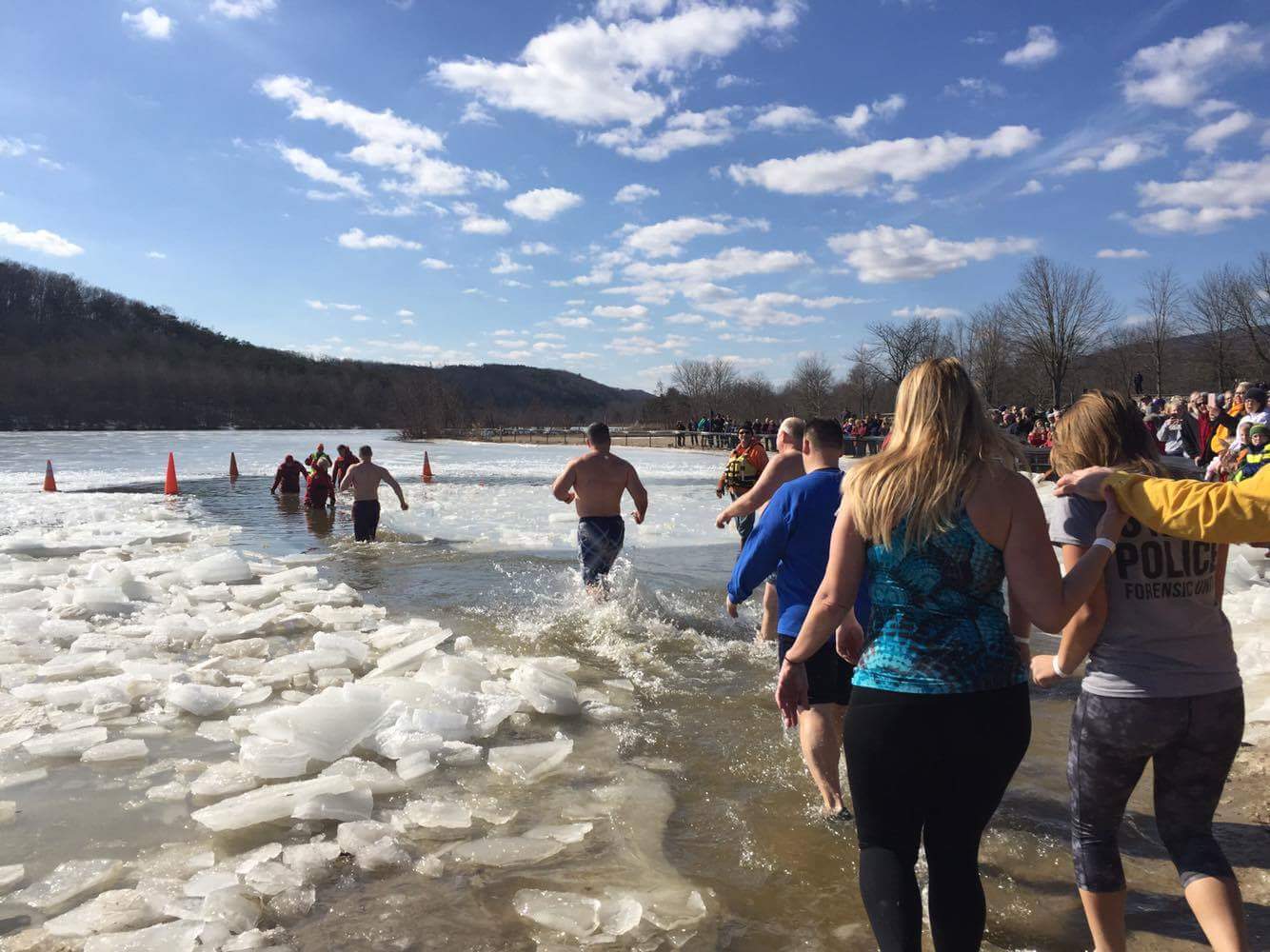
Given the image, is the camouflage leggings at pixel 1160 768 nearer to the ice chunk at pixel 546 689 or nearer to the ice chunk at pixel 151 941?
the ice chunk at pixel 151 941

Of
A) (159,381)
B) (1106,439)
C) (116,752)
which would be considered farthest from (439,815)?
(159,381)

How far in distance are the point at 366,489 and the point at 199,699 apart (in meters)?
7.72

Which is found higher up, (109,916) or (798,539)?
(798,539)

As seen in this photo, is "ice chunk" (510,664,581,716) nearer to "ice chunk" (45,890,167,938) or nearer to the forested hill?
"ice chunk" (45,890,167,938)

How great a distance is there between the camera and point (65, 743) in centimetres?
469

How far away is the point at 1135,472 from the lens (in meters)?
2.34

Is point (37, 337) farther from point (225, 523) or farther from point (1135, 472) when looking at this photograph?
point (1135, 472)

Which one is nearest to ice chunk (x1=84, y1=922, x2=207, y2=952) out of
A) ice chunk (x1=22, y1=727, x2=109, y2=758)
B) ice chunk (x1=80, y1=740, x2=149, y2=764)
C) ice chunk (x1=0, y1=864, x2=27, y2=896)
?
ice chunk (x1=0, y1=864, x2=27, y2=896)

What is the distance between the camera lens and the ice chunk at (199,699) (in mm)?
5293

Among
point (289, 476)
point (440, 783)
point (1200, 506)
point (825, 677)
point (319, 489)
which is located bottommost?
point (440, 783)

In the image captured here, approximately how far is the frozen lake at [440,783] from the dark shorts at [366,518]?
3997mm

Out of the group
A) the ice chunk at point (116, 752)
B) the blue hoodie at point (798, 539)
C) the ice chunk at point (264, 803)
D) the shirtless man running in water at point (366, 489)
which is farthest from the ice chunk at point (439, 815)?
the shirtless man running in water at point (366, 489)

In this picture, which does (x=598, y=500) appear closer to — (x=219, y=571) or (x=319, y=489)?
(x=219, y=571)

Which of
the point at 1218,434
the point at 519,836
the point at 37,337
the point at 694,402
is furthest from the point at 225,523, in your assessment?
the point at 37,337
